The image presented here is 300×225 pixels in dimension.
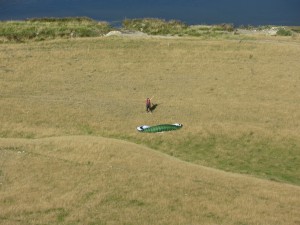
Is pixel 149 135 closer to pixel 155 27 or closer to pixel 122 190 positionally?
pixel 122 190

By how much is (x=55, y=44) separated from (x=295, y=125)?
47.0 meters

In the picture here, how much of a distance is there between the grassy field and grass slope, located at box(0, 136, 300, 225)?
82mm

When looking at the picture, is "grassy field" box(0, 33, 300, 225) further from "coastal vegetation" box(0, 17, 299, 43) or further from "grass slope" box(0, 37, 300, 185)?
"coastal vegetation" box(0, 17, 299, 43)

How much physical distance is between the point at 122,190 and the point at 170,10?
122m

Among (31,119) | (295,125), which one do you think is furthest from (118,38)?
(295,125)

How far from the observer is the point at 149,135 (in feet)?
154

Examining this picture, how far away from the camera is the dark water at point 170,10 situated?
135 meters

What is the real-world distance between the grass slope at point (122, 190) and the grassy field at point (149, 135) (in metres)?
0.08

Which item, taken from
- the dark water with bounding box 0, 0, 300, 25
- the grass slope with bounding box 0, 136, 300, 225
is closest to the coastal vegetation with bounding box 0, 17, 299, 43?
the dark water with bounding box 0, 0, 300, 25

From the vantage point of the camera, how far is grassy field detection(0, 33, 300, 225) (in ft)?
102

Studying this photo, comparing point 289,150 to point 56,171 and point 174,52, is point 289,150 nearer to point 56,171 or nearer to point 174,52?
point 56,171

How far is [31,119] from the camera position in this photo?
50.8 meters

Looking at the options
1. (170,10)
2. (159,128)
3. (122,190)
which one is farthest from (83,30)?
(122,190)

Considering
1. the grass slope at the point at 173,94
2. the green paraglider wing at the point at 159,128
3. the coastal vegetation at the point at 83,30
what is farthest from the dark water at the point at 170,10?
the green paraglider wing at the point at 159,128
